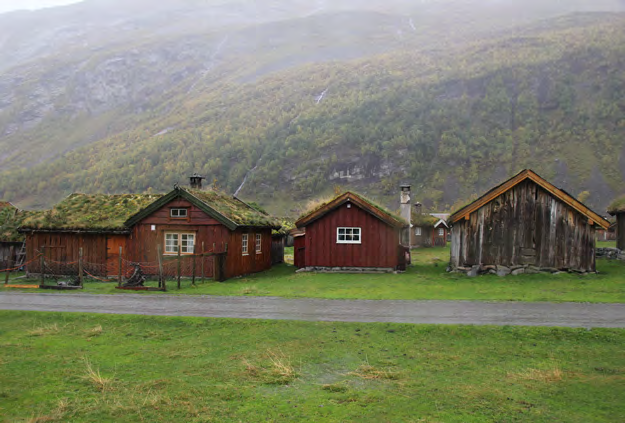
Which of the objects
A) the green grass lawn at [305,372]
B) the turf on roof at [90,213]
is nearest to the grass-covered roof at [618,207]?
the green grass lawn at [305,372]

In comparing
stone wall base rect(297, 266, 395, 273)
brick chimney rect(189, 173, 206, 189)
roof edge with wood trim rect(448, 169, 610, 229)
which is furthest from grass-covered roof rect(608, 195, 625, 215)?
brick chimney rect(189, 173, 206, 189)

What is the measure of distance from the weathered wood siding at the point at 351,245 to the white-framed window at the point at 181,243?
633 centimetres

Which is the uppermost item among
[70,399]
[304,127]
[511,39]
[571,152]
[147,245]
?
[511,39]

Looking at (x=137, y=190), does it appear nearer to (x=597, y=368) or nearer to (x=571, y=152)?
(x=571, y=152)

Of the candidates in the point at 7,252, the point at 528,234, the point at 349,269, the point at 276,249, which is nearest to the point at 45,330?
the point at 349,269

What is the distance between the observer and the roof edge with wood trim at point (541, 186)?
24750mm

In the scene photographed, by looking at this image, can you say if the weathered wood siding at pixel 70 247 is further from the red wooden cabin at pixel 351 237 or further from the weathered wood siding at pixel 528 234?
the weathered wood siding at pixel 528 234

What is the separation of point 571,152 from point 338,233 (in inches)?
4275

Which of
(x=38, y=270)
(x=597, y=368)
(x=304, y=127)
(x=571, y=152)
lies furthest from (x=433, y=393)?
(x=304, y=127)

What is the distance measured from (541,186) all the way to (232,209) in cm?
1593

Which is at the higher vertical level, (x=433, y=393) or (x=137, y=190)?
(x=137, y=190)

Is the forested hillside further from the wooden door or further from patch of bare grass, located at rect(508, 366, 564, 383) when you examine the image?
patch of bare grass, located at rect(508, 366, 564, 383)

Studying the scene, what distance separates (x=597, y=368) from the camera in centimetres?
1044

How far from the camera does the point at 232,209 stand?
92.4 feet
